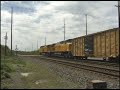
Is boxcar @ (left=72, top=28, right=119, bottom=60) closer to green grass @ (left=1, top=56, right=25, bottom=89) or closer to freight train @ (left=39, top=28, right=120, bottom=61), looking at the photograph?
freight train @ (left=39, top=28, right=120, bottom=61)

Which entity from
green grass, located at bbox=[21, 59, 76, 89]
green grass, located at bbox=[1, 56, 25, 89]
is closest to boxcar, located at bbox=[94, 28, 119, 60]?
green grass, located at bbox=[1, 56, 25, 89]

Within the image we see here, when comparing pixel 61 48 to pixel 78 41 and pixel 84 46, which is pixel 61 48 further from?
pixel 84 46

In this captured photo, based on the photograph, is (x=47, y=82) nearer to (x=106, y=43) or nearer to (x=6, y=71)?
(x=6, y=71)

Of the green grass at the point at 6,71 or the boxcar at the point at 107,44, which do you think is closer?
the green grass at the point at 6,71

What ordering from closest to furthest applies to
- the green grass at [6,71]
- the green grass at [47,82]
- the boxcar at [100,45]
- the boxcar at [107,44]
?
the green grass at [47,82] → the green grass at [6,71] → the boxcar at [107,44] → the boxcar at [100,45]

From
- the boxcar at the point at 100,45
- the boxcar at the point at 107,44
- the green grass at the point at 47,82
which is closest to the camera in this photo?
the green grass at the point at 47,82

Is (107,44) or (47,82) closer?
(47,82)

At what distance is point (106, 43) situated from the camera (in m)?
33.5

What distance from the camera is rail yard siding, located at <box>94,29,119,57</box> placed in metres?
31.0

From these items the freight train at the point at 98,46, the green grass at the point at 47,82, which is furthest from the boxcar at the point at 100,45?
the green grass at the point at 47,82

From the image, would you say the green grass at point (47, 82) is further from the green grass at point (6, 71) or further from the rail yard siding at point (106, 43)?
the rail yard siding at point (106, 43)

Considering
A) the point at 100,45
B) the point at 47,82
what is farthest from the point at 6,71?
the point at 100,45

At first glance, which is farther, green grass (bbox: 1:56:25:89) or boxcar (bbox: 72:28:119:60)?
boxcar (bbox: 72:28:119:60)

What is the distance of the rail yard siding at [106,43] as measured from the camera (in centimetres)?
3102
